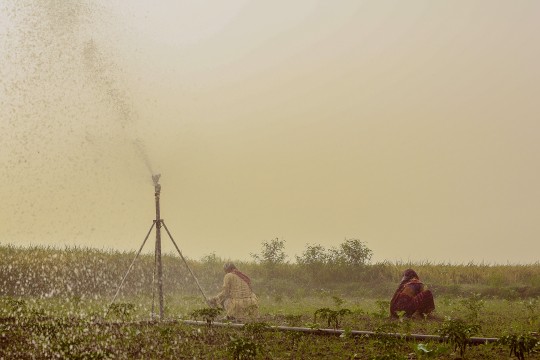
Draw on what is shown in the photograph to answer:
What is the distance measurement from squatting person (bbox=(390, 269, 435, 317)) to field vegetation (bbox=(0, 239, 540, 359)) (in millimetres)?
326

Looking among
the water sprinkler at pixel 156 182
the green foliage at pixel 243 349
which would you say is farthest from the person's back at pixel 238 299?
the green foliage at pixel 243 349

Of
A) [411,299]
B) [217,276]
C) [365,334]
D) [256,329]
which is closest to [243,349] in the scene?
[256,329]

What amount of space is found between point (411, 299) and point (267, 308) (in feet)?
18.7

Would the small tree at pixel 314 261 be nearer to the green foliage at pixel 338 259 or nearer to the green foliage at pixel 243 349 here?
the green foliage at pixel 338 259

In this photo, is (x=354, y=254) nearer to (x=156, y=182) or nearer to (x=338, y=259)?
(x=338, y=259)

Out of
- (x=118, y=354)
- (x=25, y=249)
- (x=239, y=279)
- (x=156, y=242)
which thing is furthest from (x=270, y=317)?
(x=25, y=249)

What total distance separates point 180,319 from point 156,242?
80.6 inches

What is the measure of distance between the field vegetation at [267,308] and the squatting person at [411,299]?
326 millimetres

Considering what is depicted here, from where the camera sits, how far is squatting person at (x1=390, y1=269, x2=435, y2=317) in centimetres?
1611

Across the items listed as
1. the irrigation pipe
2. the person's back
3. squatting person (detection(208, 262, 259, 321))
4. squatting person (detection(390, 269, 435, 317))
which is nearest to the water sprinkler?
squatting person (detection(208, 262, 259, 321))

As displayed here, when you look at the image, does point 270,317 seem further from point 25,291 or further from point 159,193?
point 25,291

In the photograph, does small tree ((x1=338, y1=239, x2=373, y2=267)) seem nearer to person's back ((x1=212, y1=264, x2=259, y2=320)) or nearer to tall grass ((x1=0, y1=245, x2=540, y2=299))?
tall grass ((x1=0, y1=245, x2=540, y2=299))

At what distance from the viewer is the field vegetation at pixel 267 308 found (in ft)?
39.0

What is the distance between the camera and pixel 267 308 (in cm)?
2055
